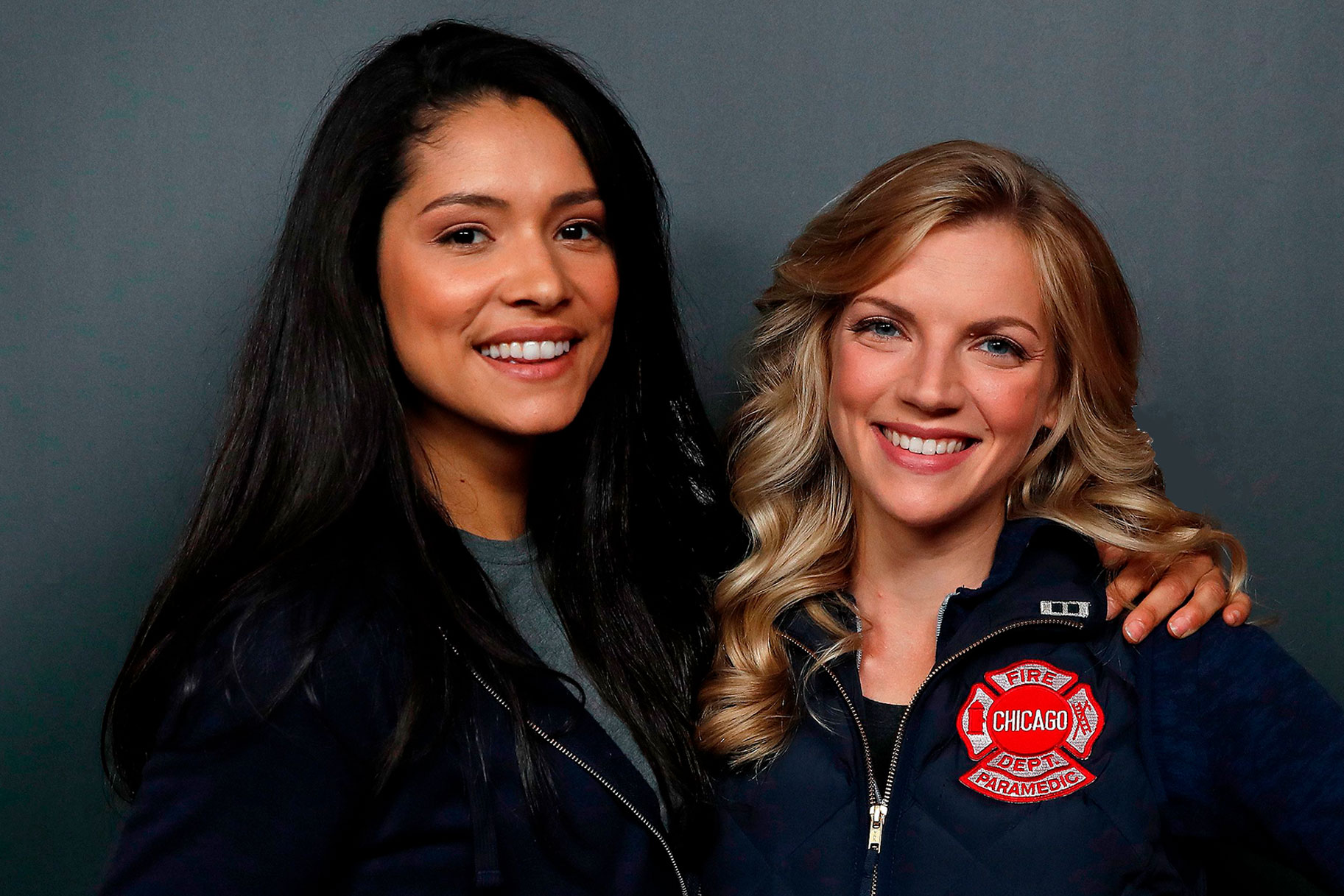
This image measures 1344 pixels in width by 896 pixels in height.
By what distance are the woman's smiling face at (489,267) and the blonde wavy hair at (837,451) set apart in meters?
0.52

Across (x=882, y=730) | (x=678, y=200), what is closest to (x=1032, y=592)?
(x=882, y=730)

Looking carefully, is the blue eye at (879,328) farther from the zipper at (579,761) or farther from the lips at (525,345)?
the zipper at (579,761)

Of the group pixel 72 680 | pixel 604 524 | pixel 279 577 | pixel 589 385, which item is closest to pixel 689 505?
pixel 604 524

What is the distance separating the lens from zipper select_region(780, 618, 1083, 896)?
192cm

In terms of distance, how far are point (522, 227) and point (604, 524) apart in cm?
57

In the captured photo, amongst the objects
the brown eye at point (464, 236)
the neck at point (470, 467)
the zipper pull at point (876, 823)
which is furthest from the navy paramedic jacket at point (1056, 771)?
the brown eye at point (464, 236)

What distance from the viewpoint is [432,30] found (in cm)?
205

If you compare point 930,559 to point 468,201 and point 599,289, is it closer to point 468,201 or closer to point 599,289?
point 599,289

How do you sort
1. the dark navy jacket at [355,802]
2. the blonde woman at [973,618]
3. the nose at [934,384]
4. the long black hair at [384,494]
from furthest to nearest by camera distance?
the nose at [934,384]
the blonde woman at [973,618]
the long black hair at [384,494]
the dark navy jacket at [355,802]

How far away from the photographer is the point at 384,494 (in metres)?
1.96

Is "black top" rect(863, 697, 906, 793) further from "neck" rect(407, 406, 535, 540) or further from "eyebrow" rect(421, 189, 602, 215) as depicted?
"eyebrow" rect(421, 189, 602, 215)

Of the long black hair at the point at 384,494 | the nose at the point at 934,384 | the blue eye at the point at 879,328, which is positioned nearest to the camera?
the long black hair at the point at 384,494

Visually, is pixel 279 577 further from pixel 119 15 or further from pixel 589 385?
pixel 119 15

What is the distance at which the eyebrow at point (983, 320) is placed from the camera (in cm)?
206
